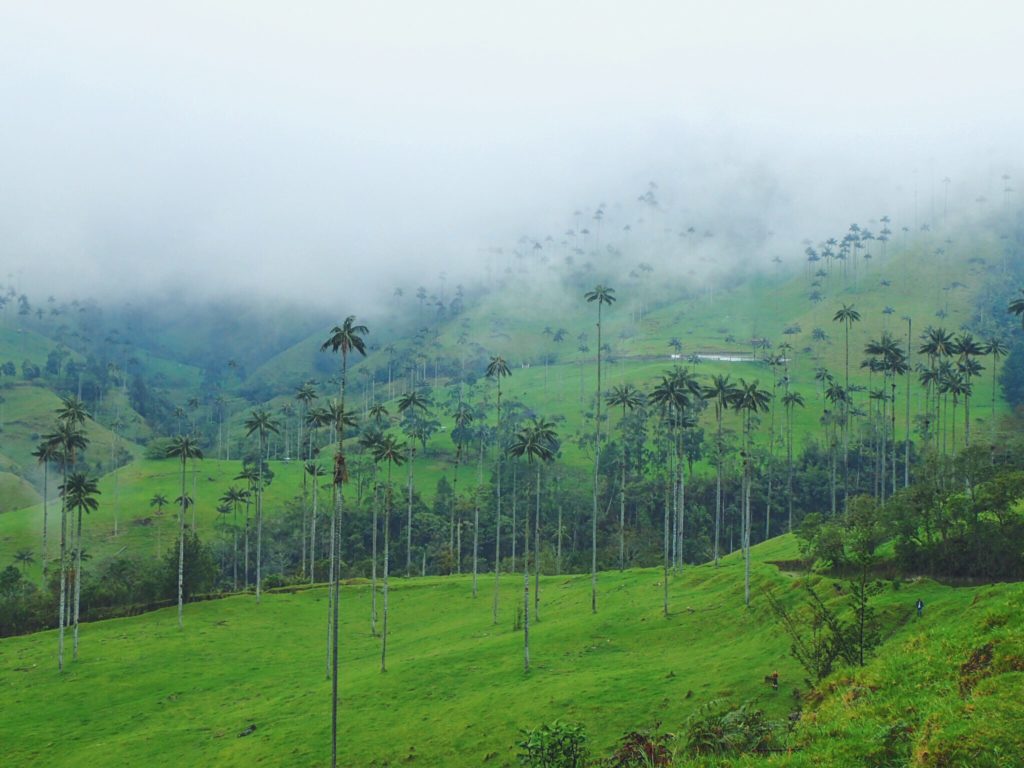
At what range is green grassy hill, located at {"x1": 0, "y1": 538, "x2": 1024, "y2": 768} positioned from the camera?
75.3 ft

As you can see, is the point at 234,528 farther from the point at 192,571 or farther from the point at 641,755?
the point at 641,755

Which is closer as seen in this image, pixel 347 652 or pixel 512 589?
pixel 347 652

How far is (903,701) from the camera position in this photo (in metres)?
23.9

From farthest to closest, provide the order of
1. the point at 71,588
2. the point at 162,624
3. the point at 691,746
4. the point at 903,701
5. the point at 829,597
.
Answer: the point at 71,588, the point at 162,624, the point at 829,597, the point at 691,746, the point at 903,701

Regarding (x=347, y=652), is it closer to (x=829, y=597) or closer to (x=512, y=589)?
(x=512, y=589)

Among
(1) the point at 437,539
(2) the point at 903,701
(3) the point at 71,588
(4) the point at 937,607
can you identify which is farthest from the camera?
(1) the point at 437,539

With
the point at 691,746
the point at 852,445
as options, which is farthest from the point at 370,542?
the point at 691,746

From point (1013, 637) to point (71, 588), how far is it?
116865 millimetres

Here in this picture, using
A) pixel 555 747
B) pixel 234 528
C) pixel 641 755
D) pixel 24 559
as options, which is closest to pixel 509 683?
pixel 555 747

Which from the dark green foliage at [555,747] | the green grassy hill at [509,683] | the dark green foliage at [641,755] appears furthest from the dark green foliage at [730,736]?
the dark green foliage at [555,747]

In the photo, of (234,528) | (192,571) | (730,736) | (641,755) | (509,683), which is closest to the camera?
(730,736)

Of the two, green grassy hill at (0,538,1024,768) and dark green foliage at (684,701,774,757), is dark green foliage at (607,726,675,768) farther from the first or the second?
green grassy hill at (0,538,1024,768)

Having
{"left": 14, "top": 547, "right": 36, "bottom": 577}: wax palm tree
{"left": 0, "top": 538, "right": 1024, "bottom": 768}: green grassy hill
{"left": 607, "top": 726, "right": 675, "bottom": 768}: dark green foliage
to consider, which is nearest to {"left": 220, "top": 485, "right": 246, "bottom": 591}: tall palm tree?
{"left": 14, "top": 547, "right": 36, "bottom": 577}: wax palm tree

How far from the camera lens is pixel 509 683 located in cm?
6069
